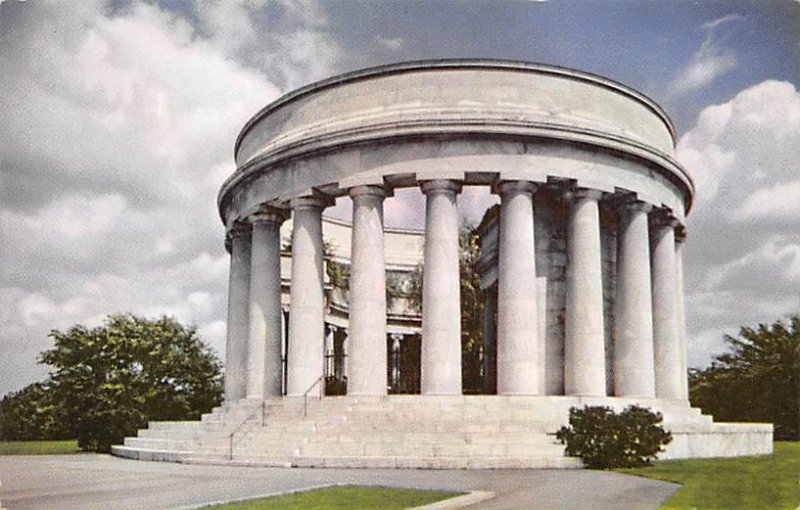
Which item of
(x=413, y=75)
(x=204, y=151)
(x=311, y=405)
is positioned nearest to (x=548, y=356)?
(x=311, y=405)

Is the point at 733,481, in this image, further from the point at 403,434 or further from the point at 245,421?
the point at 245,421

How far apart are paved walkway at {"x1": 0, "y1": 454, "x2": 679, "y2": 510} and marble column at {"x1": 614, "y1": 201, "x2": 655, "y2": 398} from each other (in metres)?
16.3

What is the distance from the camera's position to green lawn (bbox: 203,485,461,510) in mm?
17783

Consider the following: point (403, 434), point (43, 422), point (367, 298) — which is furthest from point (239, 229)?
point (403, 434)

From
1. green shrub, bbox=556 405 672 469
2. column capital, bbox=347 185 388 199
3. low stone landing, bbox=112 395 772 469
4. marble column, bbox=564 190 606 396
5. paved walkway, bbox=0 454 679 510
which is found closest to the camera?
paved walkway, bbox=0 454 679 510

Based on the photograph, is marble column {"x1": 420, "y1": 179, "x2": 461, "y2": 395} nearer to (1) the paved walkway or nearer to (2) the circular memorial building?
(2) the circular memorial building

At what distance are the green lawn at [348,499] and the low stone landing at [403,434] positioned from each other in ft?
28.2

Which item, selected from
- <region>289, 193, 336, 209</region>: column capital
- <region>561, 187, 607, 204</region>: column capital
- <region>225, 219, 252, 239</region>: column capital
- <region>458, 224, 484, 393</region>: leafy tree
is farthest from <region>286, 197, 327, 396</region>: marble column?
<region>458, 224, 484, 393</region>: leafy tree

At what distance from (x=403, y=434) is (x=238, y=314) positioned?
20.5 m

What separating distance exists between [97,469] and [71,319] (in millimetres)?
8944

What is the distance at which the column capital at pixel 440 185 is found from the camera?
3994 centimetres

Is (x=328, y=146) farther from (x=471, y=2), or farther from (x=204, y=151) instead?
(x=471, y=2)

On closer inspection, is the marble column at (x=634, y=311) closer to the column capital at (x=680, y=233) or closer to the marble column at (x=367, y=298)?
the column capital at (x=680, y=233)

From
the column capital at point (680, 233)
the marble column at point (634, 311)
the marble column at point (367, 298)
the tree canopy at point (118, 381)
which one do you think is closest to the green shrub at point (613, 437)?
the marble column at point (367, 298)
